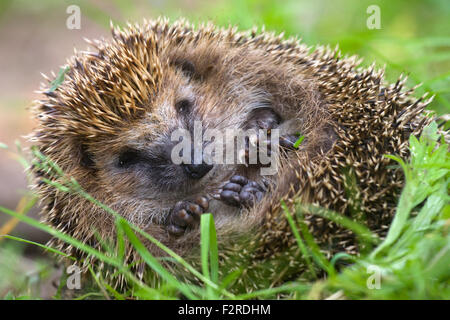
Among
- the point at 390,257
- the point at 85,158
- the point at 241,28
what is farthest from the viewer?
the point at 241,28

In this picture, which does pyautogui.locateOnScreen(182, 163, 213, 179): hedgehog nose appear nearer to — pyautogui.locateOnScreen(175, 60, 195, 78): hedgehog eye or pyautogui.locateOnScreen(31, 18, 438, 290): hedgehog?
pyautogui.locateOnScreen(31, 18, 438, 290): hedgehog

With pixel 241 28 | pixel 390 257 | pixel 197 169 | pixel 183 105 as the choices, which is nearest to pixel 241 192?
pixel 197 169

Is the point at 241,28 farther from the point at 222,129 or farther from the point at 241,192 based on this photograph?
the point at 241,192

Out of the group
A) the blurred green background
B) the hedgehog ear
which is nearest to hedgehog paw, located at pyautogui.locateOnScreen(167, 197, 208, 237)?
the hedgehog ear

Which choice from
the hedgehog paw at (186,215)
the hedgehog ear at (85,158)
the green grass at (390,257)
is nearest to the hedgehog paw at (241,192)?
the hedgehog paw at (186,215)
